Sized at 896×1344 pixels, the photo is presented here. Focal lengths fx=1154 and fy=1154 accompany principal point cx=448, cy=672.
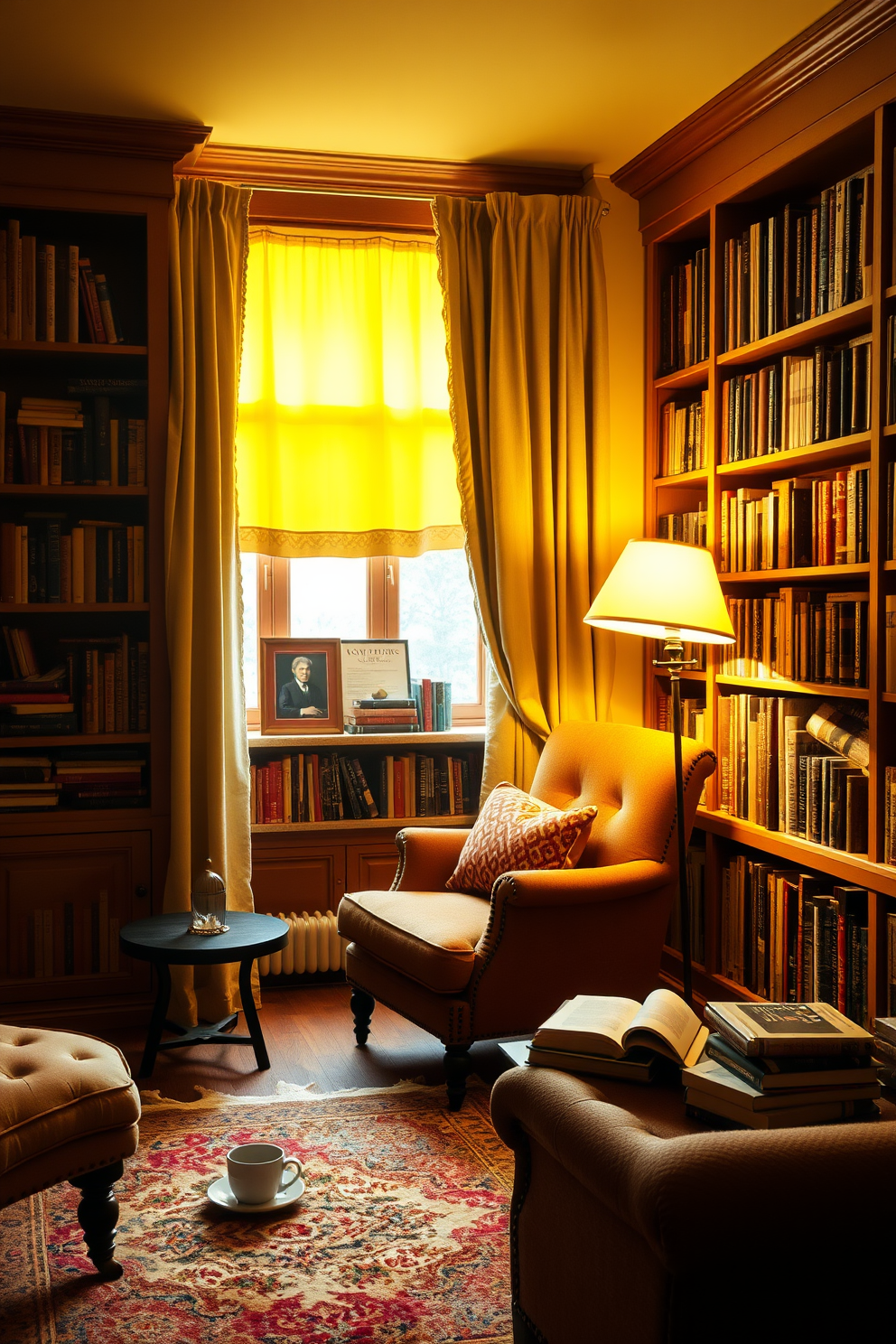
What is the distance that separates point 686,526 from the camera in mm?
3883

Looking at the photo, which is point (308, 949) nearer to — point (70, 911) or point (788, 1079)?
point (70, 911)

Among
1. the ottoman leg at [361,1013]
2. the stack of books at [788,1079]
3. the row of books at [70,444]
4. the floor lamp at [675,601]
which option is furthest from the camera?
the row of books at [70,444]

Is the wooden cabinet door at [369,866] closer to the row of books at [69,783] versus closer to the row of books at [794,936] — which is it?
the row of books at [69,783]

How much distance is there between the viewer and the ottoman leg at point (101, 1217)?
2.17 m

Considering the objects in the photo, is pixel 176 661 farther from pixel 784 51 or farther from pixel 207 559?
pixel 784 51

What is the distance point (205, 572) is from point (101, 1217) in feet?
6.61

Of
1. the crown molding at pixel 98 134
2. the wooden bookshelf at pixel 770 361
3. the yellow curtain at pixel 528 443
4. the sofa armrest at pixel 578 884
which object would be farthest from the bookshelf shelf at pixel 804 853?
the crown molding at pixel 98 134

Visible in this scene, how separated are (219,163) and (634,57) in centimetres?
143

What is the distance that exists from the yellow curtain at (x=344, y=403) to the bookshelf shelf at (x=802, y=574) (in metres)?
1.10

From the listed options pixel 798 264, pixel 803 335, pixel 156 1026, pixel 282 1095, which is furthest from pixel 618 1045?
pixel 798 264

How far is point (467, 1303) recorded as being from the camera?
2090 mm

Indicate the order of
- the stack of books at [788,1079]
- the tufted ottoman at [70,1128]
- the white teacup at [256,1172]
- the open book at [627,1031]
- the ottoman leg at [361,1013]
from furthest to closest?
the ottoman leg at [361,1013] < the white teacup at [256,1172] < the tufted ottoman at [70,1128] < the open book at [627,1031] < the stack of books at [788,1079]

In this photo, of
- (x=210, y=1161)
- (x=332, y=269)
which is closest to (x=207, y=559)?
(x=332, y=269)

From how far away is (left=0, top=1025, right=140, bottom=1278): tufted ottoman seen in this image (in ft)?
6.58
